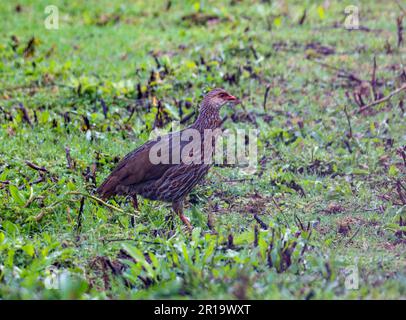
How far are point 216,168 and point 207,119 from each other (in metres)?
0.94

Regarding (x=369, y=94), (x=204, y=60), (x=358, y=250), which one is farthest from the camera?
(x=204, y=60)

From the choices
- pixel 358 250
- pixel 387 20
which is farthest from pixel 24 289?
pixel 387 20

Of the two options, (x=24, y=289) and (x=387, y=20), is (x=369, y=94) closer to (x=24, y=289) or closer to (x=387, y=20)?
(x=387, y=20)

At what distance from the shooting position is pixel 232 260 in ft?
19.7

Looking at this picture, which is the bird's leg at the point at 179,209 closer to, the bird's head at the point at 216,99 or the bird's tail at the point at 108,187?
the bird's tail at the point at 108,187

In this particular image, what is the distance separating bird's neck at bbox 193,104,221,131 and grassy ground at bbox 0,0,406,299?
657 mm

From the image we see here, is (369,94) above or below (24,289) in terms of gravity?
above

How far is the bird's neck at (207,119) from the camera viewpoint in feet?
25.8

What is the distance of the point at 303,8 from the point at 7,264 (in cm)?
825

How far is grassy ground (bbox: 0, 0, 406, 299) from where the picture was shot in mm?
5832

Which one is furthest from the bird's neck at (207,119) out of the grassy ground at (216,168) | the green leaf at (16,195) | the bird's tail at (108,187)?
the green leaf at (16,195)

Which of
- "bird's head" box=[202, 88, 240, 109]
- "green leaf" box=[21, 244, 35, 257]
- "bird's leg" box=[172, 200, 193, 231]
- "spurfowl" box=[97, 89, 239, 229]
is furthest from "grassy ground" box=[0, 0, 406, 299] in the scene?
"bird's head" box=[202, 88, 240, 109]

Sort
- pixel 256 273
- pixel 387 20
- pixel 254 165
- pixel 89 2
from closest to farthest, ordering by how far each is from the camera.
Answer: pixel 256 273, pixel 254 165, pixel 387 20, pixel 89 2
